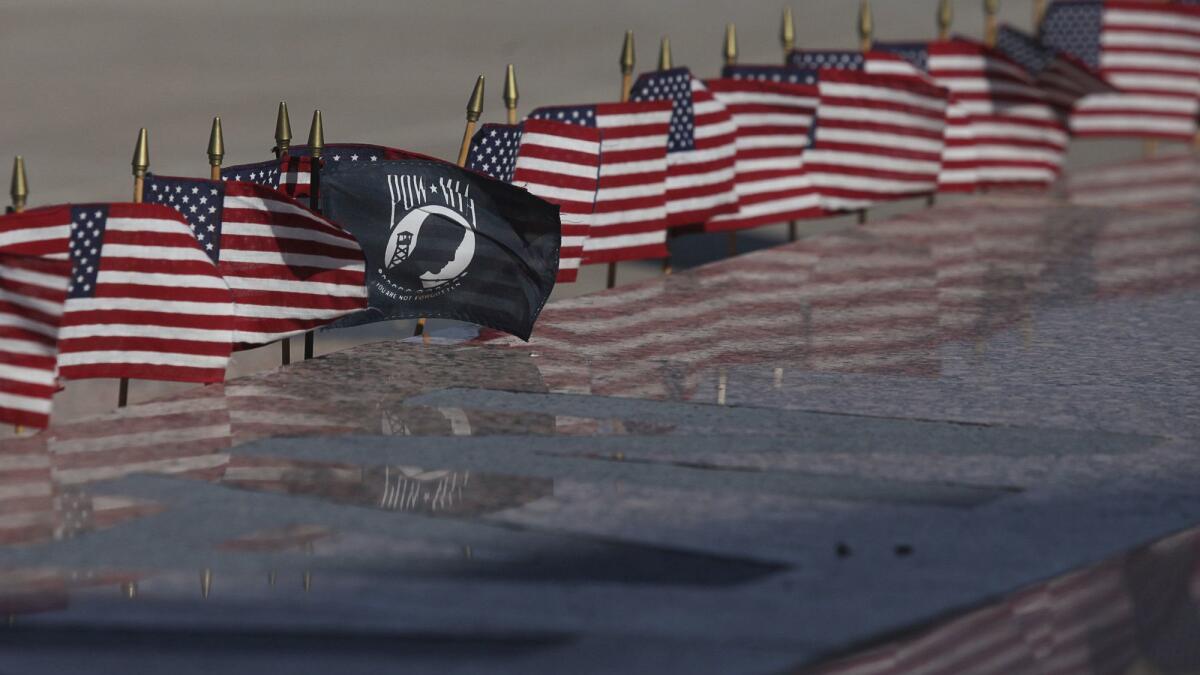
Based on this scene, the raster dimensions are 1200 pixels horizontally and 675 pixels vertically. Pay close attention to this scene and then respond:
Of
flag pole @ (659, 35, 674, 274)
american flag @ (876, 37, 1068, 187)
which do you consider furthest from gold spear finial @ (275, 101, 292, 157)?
american flag @ (876, 37, 1068, 187)

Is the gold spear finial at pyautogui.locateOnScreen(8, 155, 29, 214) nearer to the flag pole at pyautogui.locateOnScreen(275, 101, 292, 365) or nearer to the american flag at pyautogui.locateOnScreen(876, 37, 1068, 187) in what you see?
the flag pole at pyautogui.locateOnScreen(275, 101, 292, 365)

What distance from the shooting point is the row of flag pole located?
9508 mm

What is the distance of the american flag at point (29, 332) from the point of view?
8.70 meters

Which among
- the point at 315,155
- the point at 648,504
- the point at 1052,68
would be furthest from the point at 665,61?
the point at 648,504

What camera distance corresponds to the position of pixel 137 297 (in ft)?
31.2

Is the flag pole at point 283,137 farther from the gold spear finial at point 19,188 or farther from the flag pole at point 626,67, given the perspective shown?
the flag pole at point 626,67

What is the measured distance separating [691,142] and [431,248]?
132 inches

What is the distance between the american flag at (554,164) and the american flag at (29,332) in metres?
3.10

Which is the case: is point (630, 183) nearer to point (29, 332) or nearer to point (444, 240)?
point (444, 240)

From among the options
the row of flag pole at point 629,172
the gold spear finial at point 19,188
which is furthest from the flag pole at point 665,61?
the gold spear finial at point 19,188

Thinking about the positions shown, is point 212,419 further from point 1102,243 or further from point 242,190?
point 1102,243

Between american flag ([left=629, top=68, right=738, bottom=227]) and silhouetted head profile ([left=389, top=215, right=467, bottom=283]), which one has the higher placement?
american flag ([left=629, top=68, right=738, bottom=227])

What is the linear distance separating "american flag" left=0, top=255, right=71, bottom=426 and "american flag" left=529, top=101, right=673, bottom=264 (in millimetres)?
4350

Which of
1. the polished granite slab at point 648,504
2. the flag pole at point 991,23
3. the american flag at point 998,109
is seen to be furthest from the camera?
the flag pole at point 991,23
